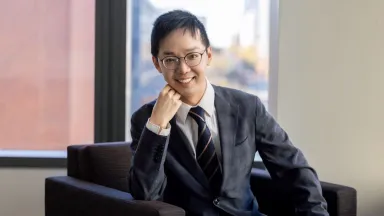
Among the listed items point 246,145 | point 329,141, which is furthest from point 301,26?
point 246,145

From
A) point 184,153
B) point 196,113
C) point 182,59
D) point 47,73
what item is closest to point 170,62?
point 182,59

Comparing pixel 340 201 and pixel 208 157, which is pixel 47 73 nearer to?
pixel 208 157

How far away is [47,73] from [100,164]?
0.89 metres

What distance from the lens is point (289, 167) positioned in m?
1.66

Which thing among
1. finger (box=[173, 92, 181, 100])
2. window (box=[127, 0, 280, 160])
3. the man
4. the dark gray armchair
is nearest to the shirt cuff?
the man

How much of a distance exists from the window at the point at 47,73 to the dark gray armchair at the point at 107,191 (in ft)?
2.30

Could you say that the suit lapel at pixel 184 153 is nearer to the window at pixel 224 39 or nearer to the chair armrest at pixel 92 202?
the chair armrest at pixel 92 202

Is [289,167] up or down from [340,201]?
up

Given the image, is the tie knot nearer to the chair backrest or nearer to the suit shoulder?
the suit shoulder

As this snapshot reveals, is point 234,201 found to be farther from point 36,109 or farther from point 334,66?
point 36,109

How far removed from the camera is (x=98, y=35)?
257cm

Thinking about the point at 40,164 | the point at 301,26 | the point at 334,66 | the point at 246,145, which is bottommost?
the point at 40,164

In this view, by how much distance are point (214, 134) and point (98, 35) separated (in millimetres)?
1149

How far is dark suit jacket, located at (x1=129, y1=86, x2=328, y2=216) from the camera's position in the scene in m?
1.56
